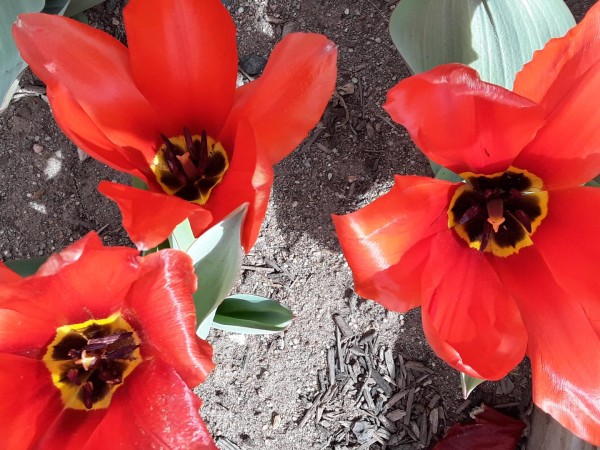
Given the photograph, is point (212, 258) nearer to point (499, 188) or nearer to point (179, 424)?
point (179, 424)

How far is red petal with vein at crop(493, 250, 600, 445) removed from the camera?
0.96 metres

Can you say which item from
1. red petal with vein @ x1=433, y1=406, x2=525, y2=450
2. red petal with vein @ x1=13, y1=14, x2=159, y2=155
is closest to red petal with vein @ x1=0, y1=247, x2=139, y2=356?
red petal with vein @ x1=13, y1=14, x2=159, y2=155

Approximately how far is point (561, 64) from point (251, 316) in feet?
2.79

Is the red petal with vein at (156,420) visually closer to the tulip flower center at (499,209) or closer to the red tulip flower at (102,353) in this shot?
the red tulip flower at (102,353)

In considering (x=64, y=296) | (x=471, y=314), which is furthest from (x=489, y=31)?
(x=64, y=296)

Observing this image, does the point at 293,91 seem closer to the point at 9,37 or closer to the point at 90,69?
the point at 90,69

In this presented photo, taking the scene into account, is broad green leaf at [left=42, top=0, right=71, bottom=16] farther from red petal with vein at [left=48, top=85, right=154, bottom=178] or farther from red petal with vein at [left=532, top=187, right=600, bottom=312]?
red petal with vein at [left=532, top=187, right=600, bottom=312]

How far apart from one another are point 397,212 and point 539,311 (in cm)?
30

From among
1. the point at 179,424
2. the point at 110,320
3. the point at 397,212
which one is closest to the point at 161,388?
the point at 179,424

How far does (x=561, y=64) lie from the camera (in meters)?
0.89

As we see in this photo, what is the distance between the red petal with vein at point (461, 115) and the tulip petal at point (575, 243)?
0.14 metres

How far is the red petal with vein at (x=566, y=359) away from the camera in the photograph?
0.96 metres

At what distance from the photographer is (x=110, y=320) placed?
109 cm

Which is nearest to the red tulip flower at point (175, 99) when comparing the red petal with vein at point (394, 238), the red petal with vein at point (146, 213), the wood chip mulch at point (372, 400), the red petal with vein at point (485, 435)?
the red petal with vein at point (146, 213)
